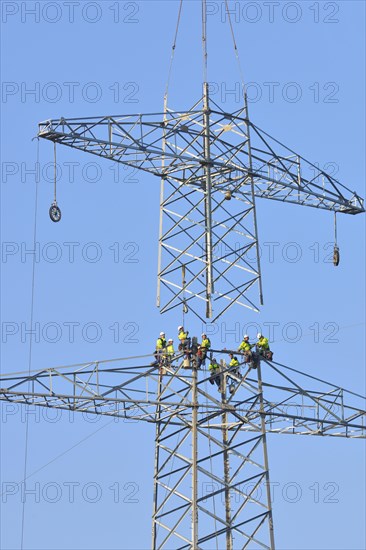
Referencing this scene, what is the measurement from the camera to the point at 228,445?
314 feet

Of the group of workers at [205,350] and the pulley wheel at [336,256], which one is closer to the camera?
the group of workers at [205,350]

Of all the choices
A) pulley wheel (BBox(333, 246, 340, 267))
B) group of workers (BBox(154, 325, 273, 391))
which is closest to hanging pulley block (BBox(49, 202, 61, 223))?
group of workers (BBox(154, 325, 273, 391))

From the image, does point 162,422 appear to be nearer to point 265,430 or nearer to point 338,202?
point 265,430

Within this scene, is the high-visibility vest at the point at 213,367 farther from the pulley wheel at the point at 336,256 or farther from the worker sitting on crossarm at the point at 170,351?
the pulley wheel at the point at 336,256

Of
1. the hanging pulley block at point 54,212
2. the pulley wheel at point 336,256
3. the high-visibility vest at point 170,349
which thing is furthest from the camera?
the pulley wheel at point 336,256

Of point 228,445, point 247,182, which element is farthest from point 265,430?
point 247,182

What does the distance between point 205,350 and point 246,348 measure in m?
2.02

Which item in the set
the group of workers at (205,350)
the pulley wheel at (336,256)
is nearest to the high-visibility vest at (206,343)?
the group of workers at (205,350)

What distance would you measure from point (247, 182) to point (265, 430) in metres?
9.47

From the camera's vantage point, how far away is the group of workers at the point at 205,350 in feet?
312

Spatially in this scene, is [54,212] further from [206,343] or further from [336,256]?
[336,256]

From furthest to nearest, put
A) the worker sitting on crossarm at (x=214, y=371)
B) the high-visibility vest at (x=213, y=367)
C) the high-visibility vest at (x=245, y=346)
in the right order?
the high-visibility vest at (x=245, y=346) < the high-visibility vest at (x=213, y=367) < the worker sitting on crossarm at (x=214, y=371)

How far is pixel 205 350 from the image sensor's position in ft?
313

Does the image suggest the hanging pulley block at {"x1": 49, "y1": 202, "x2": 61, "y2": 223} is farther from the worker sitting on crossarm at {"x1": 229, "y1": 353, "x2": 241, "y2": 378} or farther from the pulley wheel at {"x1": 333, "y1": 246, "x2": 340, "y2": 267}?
the pulley wheel at {"x1": 333, "y1": 246, "x2": 340, "y2": 267}
